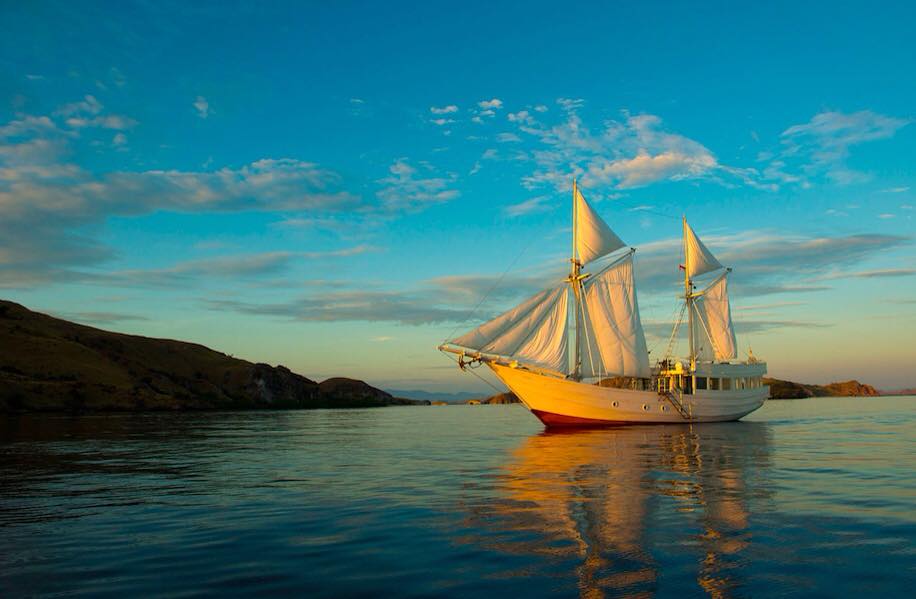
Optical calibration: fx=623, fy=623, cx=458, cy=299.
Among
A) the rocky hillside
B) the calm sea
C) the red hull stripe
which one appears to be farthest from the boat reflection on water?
the rocky hillside

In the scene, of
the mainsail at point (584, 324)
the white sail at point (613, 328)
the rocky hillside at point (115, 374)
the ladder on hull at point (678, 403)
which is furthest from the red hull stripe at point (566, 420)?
the rocky hillside at point (115, 374)

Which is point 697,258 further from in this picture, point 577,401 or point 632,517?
point 632,517

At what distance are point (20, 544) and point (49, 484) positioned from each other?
1076 cm

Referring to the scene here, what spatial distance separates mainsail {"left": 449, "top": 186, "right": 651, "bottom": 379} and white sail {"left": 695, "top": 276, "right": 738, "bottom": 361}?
56.0 ft

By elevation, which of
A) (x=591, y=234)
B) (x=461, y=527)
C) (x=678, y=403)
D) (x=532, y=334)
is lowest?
(x=461, y=527)

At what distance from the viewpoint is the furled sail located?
5994 centimetres

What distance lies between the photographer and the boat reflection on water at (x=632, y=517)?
1125 cm

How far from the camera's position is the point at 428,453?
120 ft

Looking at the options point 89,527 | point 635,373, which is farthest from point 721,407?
point 89,527

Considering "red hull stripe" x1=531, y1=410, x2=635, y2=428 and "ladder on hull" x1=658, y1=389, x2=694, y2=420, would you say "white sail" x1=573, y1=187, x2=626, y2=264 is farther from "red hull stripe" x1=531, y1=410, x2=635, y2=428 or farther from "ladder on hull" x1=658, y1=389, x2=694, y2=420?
"red hull stripe" x1=531, y1=410, x2=635, y2=428

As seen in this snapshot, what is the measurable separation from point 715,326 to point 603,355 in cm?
2430

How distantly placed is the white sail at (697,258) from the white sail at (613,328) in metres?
19.1

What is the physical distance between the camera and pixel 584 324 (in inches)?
2717

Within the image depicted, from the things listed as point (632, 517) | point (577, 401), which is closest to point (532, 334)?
point (577, 401)
